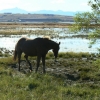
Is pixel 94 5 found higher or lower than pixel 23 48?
higher

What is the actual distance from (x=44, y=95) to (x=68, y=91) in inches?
54.8

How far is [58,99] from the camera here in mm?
8945

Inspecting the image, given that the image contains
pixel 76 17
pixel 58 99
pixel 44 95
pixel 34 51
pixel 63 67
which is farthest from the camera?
pixel 63 67

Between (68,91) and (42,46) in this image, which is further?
(42,46)

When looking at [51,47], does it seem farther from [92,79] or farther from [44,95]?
[44,95]

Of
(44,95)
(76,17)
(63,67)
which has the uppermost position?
(76,17)

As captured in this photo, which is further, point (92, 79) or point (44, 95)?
point (92, 79)

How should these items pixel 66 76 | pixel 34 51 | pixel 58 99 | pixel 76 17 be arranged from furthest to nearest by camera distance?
pixel 34 51 → pixel 66 76 → pixel 76 17 → pixel 58 99

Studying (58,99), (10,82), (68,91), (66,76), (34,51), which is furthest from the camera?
(34,51)

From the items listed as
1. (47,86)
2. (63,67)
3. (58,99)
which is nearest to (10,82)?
(47,86)

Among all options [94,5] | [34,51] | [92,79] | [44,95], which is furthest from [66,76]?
[44,95]

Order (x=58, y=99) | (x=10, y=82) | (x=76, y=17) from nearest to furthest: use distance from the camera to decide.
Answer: (x=58, y=99) < (x=10, y=82) < (x=76, y=17)

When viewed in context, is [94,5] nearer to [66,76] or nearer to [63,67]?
[66,76]

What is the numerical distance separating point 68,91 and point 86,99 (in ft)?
4.71
